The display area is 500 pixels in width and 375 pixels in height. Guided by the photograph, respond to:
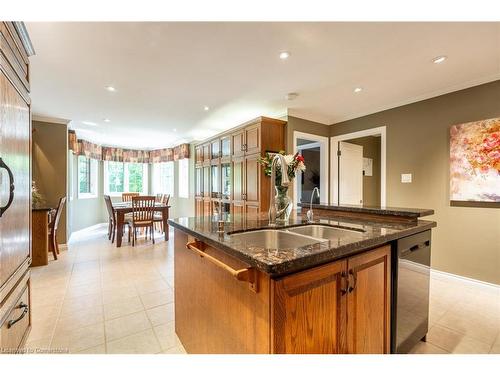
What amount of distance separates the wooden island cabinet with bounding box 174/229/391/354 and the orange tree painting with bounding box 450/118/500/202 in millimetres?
2213

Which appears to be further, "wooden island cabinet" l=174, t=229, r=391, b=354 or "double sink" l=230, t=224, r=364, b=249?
"double sink" l=230, t=224, r=364, b=249

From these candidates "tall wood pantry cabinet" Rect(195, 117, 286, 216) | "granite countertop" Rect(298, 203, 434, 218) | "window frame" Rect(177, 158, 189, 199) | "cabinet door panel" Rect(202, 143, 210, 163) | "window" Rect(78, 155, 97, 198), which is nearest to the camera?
"granite countertop" Rect(298, 203, 434, 218)

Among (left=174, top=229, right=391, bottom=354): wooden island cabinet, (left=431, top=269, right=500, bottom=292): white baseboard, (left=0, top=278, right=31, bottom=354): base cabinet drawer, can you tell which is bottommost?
(left=431, top=269, right=500, bottom=292): white baseboard

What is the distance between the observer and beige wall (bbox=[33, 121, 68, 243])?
415 cm

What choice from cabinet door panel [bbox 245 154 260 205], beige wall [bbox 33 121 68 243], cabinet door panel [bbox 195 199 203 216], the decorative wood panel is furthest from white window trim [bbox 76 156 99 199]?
the decorative wood panel

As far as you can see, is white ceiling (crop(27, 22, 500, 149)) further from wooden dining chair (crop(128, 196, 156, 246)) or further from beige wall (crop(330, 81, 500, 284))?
wooden dining chair (crop(128, 196, 156, 246))

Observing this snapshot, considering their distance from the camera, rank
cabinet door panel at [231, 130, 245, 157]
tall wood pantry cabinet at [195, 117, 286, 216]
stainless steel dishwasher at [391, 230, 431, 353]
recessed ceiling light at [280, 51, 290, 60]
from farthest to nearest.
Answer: cabinet door panel at [231, 130, 245, 157], tall wood pantry cabinet at [195, 117, 286, 216], recessed ceiling light at [280, 51, 290, 60], stainless steel dishwasher at [391, 230, 431, 353]

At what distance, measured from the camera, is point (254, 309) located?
3.20 ft

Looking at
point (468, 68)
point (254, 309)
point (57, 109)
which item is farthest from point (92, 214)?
point (468, 68)

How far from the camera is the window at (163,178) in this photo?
7234 mm

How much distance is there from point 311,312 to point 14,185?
170cm

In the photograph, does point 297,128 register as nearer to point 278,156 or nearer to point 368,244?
point 278,156

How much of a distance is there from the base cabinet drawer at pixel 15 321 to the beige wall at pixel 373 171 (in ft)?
16.0
